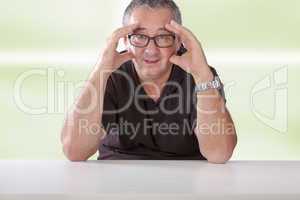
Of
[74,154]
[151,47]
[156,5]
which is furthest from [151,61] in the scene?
[74,154]

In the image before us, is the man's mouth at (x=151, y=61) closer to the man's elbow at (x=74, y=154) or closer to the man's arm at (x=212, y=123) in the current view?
the man's arm at (x=212, y=123)

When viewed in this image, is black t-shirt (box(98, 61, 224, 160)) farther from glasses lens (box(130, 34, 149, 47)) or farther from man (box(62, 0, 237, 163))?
glasses lens (box(130, 34, 149, 47))

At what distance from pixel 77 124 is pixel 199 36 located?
3.50 ft

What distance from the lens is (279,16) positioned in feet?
8.11

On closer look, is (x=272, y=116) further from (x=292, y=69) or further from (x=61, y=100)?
(x=61, y=100)

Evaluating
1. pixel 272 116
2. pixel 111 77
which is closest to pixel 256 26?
pixel 272 116

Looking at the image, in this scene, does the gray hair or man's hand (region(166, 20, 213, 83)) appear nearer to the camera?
man's hand (region(166, 20, 213, 83))

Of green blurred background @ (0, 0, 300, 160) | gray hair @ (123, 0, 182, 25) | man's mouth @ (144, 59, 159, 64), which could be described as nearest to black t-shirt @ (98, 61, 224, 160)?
man's mouth @ (144, 59, 159, 64)

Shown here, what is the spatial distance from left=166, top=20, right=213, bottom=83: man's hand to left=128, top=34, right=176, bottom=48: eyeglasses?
4 centimetres

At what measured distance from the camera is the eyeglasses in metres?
1.68

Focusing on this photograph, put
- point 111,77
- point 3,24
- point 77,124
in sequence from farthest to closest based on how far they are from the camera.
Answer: point 3,24
point 111,77
point 77,124

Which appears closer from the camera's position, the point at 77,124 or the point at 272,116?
the point at 77,124

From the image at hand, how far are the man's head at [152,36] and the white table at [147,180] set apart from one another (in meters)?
0.41

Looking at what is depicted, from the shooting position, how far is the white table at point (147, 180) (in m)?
0.95
